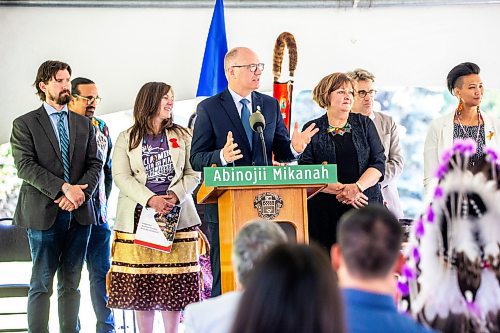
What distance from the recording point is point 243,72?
4.65m

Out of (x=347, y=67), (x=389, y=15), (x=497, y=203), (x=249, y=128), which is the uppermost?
(x=389, y=15)

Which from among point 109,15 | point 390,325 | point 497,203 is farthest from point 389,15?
point 390,325

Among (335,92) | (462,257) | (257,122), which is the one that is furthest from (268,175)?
(462,257)

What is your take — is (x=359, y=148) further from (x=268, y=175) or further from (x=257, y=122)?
(x=268, y=175)

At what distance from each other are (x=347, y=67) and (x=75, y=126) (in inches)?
123

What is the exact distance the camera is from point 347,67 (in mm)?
7688

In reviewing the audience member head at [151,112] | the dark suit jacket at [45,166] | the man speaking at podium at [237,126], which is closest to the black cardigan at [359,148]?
the man speaking at podium at [237,126]

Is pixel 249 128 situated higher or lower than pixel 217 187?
higher

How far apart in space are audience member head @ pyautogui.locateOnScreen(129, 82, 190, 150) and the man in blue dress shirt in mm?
2987

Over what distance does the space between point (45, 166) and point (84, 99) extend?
100cm

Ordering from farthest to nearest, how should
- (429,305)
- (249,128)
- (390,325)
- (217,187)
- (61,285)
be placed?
1. (61,285)
2. (249,128)
3. (217,187)
4. (429,305)
5. (390,325)

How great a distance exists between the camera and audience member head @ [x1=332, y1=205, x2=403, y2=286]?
2.16m

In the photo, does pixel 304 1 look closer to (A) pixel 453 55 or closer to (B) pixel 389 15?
(B) pixel 389 15

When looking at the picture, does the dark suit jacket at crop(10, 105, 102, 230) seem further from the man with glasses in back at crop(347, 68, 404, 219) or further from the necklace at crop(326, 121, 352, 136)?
the man with glasses in back at crop(347, 68, 404, 219)
